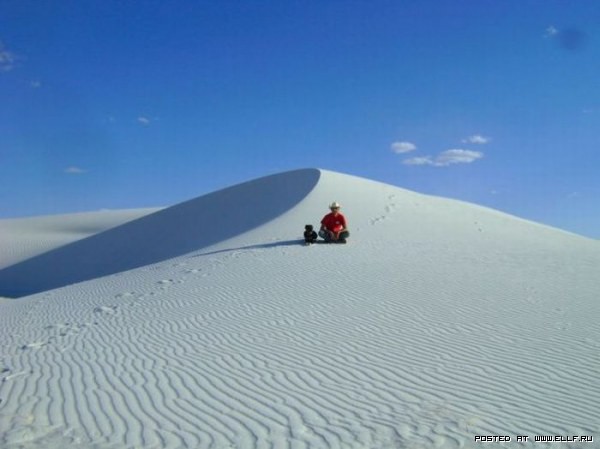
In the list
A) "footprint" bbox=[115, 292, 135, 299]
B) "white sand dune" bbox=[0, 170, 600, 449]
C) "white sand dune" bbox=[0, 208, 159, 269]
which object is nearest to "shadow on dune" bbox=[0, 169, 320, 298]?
"white sand dune" bbox=[0, 208, 159, 269]

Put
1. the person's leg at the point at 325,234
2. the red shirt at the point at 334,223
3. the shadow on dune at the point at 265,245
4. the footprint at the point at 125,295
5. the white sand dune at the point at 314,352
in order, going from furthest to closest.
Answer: the shadow on dune at the point at 265,245
the person's leg at the point at 325,234
the red shirt at the point at 334,223
the footprint at the point at 125,295
the white sand dune at the point at 314,352

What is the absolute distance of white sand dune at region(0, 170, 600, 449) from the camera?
420 centimetres

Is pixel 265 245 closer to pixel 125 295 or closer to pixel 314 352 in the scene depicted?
pixel 125 295

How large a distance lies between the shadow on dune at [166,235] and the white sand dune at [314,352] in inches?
350

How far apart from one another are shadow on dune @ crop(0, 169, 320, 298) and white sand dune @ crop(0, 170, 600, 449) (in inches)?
350

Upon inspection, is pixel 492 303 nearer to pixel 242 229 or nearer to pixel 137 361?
pixel 137 361

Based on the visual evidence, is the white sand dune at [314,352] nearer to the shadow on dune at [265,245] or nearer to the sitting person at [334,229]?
the sitting person at [334,229]

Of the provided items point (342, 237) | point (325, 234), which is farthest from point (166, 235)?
point (342, 237)

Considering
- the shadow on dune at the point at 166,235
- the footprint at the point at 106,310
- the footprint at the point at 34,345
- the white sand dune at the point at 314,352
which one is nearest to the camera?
the white sand dune at the point at 314,352

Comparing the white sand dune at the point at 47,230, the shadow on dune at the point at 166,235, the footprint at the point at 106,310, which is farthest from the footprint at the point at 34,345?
the white sand dune at the point at 47,230

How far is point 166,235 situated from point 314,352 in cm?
2159

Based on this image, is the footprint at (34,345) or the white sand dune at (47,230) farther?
the white sand dune at (47,230)

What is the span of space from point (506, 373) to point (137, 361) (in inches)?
170

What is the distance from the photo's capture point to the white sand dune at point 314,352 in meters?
4.20
